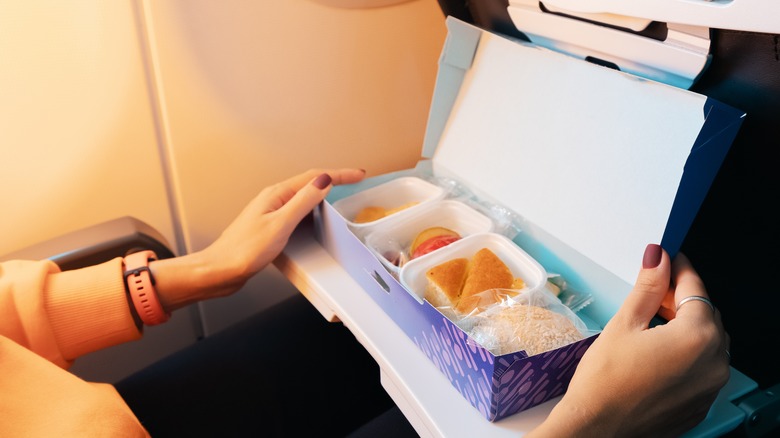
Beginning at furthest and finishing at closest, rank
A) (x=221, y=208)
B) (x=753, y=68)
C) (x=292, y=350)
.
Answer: (x=221, y=208)
(x=292, y=350)
(x=753, y=68)

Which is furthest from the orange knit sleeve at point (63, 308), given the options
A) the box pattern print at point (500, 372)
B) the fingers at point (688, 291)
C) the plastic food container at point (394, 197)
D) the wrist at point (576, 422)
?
the fingers at point (688, 291)

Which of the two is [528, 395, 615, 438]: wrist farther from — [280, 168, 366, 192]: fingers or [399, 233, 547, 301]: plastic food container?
[280, 168, 366, 192]: fingers

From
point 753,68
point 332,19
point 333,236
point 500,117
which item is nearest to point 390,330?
point 333,236

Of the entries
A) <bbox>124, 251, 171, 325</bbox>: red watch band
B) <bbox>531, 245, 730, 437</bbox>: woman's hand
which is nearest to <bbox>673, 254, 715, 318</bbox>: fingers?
<bbox>531, 245, 730, 437</bbox>: woman's hand

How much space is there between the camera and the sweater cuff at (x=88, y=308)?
0.92 metres

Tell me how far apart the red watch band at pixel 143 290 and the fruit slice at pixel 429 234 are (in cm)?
41

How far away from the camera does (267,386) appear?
1032 millimetres

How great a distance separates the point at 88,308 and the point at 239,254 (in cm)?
23

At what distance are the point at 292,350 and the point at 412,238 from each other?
0.98ft

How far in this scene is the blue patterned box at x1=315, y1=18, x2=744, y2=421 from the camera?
0.71 meters

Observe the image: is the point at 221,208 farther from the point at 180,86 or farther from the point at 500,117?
the point at 500,117

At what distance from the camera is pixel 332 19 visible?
3.90 feet

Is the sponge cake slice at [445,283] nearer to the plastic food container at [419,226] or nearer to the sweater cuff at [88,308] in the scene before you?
the plastic food container at [419,226]

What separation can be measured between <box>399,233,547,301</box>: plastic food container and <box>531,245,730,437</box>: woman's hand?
16 cm
